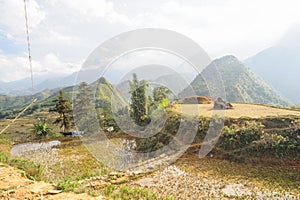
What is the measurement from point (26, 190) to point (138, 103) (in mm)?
6287

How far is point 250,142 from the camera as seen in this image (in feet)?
30.7

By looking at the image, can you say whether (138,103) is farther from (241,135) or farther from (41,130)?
(41,130)

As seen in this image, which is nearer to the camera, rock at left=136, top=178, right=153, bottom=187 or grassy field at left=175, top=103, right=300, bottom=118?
rock at left=136, top=178, right=153, bottom=187

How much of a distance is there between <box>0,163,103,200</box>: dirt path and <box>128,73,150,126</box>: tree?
4855mm

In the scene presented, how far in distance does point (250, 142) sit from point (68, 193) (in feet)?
24.9

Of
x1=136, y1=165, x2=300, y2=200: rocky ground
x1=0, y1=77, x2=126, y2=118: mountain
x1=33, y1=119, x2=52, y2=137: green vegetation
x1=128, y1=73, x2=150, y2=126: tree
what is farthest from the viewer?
x1=33, y1=119, x2=52, y2=137: green vegetation

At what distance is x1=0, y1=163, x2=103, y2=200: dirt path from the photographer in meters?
4.25

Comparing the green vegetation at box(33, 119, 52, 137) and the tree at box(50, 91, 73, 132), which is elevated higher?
the tree at box(50, 91, 73, 132)

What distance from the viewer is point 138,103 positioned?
403 inches

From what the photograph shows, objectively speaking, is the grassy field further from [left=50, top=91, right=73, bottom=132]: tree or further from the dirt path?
[left=50, top=91, right=73, bottom=132]: tree

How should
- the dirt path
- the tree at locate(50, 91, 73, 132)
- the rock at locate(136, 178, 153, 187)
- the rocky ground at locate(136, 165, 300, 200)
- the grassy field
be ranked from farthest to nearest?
the tree at locate(50, 91, 73, 132) → the grassy field → the rock at locate(136, 178, 153, 187) → the rocky ground at locate(136, 165, 300, 200) → the dirt path

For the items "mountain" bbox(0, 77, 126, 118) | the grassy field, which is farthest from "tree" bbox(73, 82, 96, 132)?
the grassy field

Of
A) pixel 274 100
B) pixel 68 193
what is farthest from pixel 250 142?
pixel 274 100

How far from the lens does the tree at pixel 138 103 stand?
905 cm
